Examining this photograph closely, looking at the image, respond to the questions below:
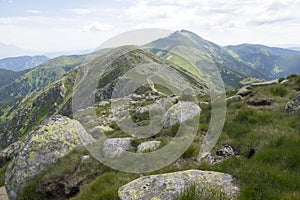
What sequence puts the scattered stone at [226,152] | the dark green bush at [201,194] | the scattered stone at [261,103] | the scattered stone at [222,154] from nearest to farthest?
1. the dark green bush at [201,194]
2. the scattered stone at [222,154]
3. the scattered stone at [226,152]
4. the scattered stone at [261,103]

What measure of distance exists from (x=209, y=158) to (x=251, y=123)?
3573 mm

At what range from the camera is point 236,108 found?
1548 centimetres

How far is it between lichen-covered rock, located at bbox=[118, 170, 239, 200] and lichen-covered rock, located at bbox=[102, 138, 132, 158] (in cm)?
380

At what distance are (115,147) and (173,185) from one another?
5.28m

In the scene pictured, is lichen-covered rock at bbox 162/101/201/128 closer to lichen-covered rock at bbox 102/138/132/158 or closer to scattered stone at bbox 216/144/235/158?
lichen-covered rock at bbox 102/138/132/158

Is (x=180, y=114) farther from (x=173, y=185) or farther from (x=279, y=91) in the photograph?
(x=279, y=91)

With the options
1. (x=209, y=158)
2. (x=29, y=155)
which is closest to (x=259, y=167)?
(x=209, y=158)

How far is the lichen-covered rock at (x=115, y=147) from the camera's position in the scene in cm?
1128

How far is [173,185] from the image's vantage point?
22.5 feet

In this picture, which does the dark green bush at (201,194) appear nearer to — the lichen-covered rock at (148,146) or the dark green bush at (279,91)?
the lichen-covered rock at (148,146)

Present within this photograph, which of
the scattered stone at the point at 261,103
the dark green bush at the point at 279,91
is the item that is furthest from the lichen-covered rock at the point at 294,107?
the dark green bush at the point at 279,91

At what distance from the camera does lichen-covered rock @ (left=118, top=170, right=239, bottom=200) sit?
21.7 ft

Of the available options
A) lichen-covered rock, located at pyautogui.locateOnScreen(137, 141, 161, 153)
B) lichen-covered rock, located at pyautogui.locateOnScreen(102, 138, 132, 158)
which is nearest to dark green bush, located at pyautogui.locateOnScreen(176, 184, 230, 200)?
lichen-covered rock, located at pyautogui.locateOnScreen(137, 141, 161, 153)

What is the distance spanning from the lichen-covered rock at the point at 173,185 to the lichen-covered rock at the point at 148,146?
320 cm
